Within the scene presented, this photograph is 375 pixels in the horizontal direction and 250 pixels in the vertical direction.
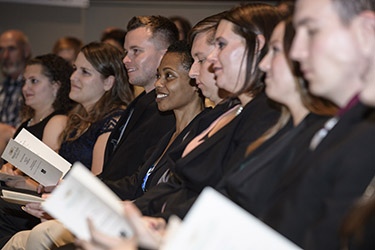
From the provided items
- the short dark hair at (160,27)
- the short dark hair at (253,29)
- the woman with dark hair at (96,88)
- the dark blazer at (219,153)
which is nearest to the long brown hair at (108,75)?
the woman with dark hair at (96,88)

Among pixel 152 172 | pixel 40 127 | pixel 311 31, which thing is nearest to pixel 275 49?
pixel 311 31

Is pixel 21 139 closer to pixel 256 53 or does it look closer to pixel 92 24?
pixel 256 53

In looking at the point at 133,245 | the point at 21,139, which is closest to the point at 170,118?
the point at 21,139

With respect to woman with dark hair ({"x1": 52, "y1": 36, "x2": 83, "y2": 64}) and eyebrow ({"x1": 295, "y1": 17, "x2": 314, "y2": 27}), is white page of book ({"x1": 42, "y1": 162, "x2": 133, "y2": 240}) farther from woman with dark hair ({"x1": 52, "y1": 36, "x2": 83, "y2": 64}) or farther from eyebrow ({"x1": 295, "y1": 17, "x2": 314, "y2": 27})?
woman with dark hair ({"x1": 52, "y1": 36, "x2": 83, "y2": 64})

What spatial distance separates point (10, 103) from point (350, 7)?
4.48 m

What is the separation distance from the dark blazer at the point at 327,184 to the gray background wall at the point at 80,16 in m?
5.03

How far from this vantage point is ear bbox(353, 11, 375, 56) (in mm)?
1632

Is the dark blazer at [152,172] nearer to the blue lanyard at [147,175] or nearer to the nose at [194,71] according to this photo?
the blue lanyard at [147,175]

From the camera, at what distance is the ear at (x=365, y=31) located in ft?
5.35

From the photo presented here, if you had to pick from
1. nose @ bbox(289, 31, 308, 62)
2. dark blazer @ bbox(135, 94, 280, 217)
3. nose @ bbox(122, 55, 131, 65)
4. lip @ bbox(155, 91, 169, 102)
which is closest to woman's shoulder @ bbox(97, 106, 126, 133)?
nose @ bbox(122, 55, 131, 65)

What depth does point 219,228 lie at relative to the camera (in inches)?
61.1

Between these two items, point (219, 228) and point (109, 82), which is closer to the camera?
point (219, 228)

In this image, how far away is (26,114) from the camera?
4730mm

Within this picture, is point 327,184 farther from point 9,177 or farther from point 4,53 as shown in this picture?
A: point 4,53
